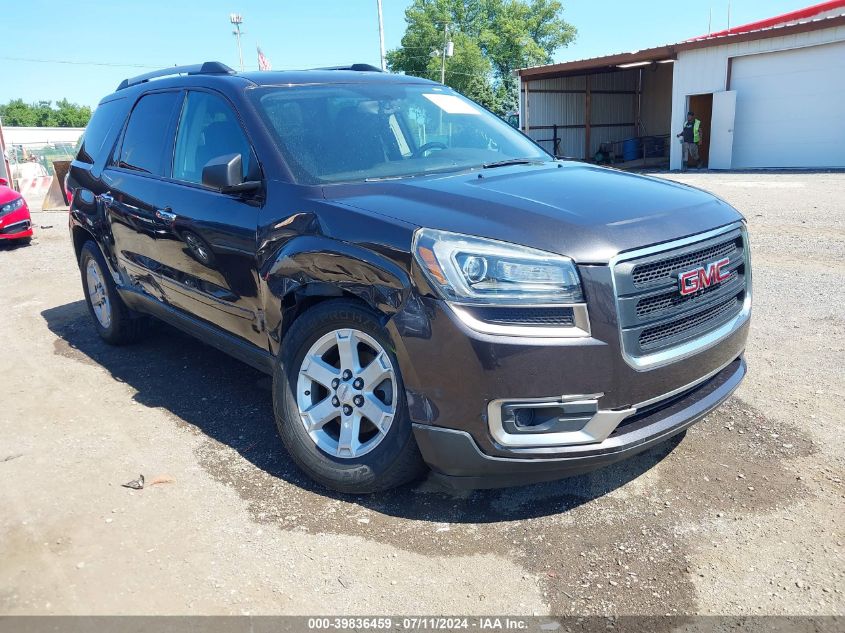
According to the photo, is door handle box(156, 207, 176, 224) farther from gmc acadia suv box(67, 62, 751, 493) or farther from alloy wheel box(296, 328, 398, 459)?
alloy wheel box(296, 328, 398, 459)

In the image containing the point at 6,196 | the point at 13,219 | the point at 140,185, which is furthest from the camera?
the point at 6,196

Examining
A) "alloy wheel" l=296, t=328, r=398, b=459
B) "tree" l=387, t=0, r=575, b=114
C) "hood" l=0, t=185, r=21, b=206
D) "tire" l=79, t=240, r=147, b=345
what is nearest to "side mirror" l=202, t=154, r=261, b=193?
"alloy wheel" l=296, t=328, r=398, b=459

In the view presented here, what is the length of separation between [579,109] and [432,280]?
29908 millimetres

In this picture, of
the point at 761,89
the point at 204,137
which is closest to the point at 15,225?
the point at 204,137

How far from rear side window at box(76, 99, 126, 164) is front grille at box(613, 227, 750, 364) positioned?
4.24 metres

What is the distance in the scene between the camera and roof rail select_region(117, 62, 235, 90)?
427 cm

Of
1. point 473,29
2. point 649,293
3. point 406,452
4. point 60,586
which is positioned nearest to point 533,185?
point 649,293

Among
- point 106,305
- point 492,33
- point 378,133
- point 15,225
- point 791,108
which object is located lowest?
point 15,225

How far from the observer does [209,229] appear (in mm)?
3787

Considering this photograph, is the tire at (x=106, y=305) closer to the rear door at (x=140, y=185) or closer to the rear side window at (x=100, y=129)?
the rear door at (x=140, y=185)

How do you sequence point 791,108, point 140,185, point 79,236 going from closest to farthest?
1. point 140,185
2. point 79,236
3. point 791,108

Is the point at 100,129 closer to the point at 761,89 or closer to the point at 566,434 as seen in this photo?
the point at 566,434

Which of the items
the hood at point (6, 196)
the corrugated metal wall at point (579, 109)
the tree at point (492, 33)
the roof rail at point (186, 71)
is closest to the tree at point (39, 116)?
the tree at point (492, 33)

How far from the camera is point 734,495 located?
10.1ft
